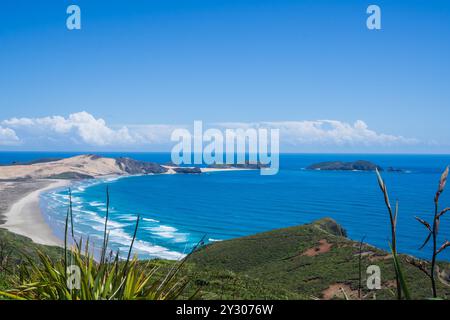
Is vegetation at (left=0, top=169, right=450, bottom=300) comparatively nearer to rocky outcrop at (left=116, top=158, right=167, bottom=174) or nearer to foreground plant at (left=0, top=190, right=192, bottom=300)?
foreground plant at (left=0, top=190, right=192, bottom=300)

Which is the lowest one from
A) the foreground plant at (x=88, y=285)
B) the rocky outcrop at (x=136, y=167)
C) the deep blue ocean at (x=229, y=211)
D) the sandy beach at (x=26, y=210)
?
the deep blue ocean at (x=229, y=211)

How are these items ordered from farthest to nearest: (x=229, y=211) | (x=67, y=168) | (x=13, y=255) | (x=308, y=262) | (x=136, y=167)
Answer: (x=136, y=167) → (x=67, y=168) → (x=229, y=211) → (x=308, y=262) → (x=13, y=255)

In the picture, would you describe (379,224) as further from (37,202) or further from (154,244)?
(37,202)

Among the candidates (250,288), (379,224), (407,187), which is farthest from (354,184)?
(250,288)

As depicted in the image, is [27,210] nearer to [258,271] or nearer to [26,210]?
[26,210]

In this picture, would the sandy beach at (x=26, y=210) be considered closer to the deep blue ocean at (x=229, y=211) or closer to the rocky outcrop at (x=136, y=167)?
the deep blue ocean at (x=229, y=211)

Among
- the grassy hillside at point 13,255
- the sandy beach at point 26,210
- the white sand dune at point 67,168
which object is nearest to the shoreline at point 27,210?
the sandy beach at point 26,210

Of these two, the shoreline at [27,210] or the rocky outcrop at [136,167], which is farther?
the rocky outcrop at [136,167]

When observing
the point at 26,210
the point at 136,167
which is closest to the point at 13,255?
the point at 26,210

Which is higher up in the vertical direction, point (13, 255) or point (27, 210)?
point (13, 255)
